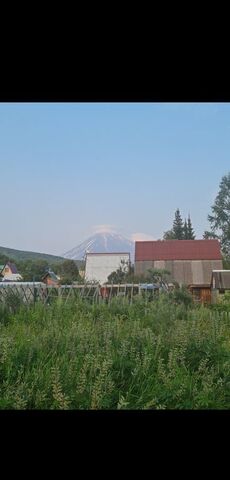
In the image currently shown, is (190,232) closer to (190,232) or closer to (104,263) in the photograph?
(190,232)

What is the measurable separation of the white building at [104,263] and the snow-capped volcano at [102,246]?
38mm

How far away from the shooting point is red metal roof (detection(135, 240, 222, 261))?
2.99 metres

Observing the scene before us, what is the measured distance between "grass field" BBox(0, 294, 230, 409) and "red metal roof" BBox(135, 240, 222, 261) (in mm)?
305

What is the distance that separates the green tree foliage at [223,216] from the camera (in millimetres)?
2934

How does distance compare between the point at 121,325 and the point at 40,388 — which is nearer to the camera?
the point at 40,388

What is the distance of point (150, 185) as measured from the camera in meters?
2.95

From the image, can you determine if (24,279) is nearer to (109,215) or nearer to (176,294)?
(109,215)

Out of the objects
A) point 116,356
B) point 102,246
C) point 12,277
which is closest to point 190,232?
point 102,246

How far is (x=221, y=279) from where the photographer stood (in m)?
3.04

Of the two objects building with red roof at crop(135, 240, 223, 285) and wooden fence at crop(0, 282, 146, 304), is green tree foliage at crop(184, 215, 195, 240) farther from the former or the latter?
wooden fence at crop(0, 282, 146, 304)

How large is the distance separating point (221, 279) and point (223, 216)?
0.42 m
